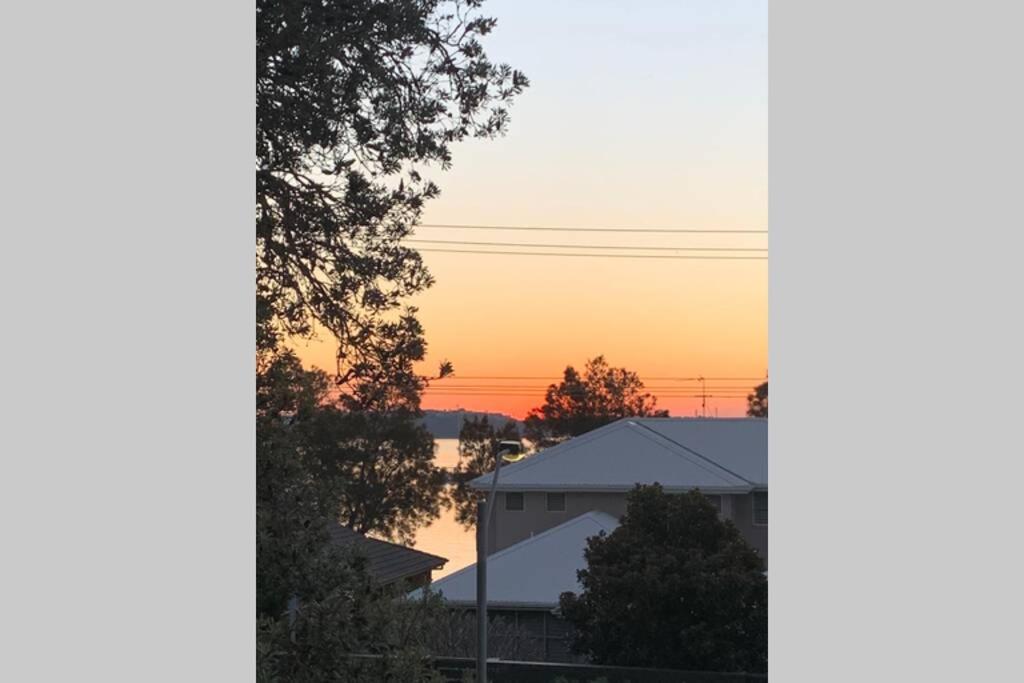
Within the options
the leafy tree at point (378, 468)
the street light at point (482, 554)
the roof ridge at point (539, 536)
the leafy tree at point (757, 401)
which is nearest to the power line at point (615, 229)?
the street light at point (482, 554)

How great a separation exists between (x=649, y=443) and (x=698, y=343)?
9.56 ft

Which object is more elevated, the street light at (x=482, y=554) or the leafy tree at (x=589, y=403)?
the leafy tree at (x=589, y=403)

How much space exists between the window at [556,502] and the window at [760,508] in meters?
1.47

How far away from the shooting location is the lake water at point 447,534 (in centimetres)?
516

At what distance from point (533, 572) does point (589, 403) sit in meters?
2.22

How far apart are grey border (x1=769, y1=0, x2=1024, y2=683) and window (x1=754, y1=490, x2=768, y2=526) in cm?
697

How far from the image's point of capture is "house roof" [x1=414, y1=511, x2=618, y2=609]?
991 cm

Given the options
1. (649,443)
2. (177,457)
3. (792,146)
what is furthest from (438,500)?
(649,443)

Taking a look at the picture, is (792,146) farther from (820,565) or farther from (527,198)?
(527,198)

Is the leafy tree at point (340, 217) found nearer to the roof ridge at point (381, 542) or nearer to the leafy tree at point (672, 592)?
the roof ridge at point (381, 542)

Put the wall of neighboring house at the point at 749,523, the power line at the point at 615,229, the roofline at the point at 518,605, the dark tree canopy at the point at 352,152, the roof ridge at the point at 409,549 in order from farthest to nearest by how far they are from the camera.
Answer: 1. the roofline at the point at 518,605
2. the wall of neighboring house at the point at 749,523
3. the power line at the point at 615,229
4. the roof ridge at the point at 409,549
5. the dark tree canopy at the point at 352,152

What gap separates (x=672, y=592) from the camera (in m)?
8.84

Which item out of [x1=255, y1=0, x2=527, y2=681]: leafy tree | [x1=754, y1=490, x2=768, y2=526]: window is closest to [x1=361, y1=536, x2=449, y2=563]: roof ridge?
[x1=255, y1=0, x2=527, y2=681]: leafy tree

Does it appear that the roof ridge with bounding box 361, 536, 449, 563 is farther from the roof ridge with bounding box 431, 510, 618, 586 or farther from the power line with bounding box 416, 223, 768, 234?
the roof ridge with bounding box 431, 510, 618, 586
